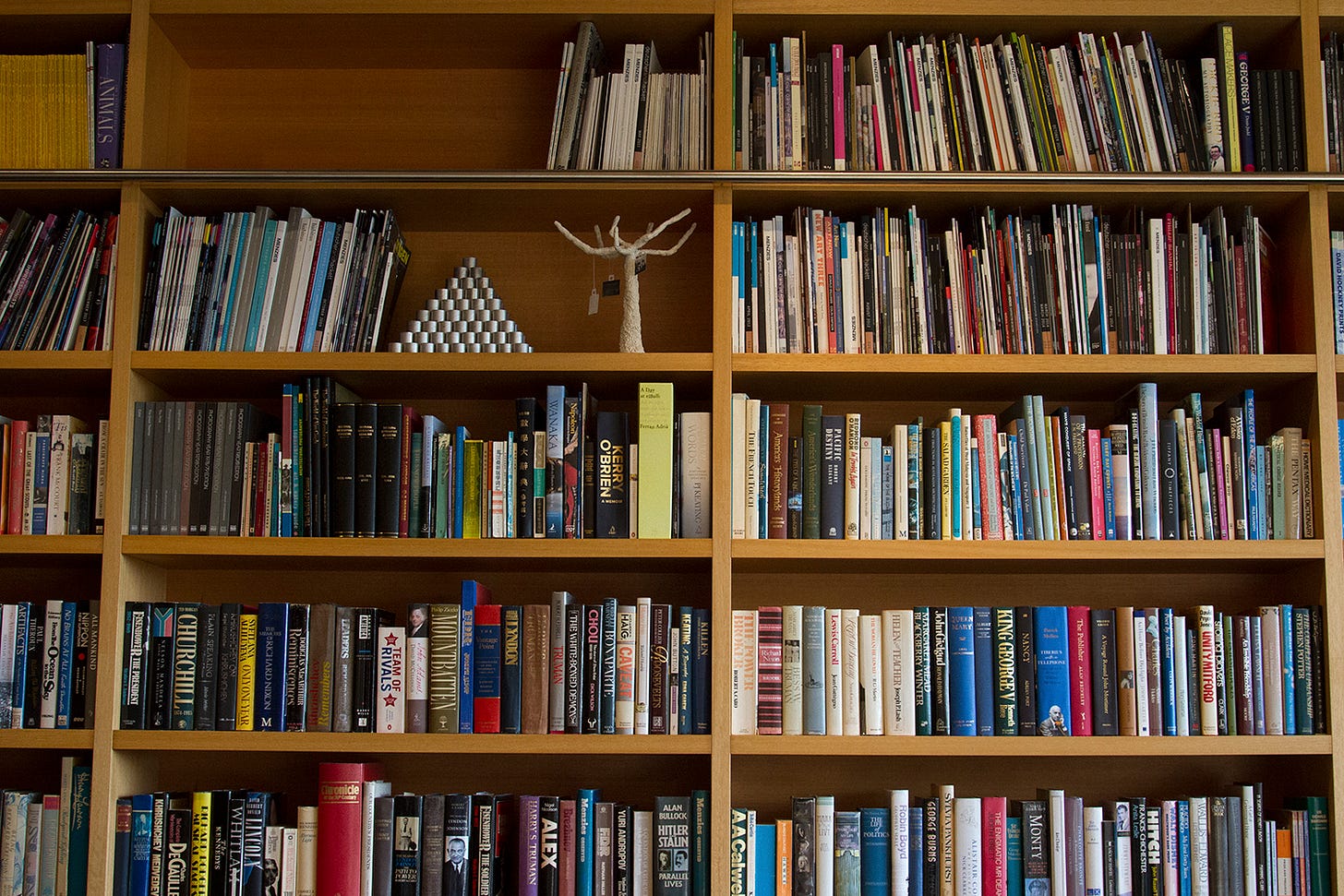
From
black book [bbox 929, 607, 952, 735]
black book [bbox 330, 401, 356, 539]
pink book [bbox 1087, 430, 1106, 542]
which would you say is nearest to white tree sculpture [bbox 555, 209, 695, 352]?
black book [bbox 330, 401, 356, 539]

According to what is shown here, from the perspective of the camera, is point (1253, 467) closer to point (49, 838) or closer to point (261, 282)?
point (261, 282)

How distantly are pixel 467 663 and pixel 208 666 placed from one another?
0.48 meters

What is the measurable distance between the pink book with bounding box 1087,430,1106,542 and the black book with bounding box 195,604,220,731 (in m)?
1.61

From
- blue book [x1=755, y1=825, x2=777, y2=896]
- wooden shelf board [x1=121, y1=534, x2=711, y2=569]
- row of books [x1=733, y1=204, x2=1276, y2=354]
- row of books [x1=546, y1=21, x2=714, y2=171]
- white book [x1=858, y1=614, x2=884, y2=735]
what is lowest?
blue book [x1=755, y1=825, x2=777, y2=896]

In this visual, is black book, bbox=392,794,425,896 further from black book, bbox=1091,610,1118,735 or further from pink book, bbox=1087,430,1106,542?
pink book, bbox=1087,430,1106,542

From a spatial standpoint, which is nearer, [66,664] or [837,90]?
[66,664]

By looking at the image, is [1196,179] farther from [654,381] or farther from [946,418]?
[654,381]

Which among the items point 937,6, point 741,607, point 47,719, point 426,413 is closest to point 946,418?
point 741,607

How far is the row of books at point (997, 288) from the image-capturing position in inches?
98.6

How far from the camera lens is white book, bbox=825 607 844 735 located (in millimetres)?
2385

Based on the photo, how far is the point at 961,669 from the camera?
240cm

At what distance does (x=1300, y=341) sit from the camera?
2.51m

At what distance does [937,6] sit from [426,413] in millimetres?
1310

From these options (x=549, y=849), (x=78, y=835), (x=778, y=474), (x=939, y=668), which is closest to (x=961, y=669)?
(x=939, y=668)
